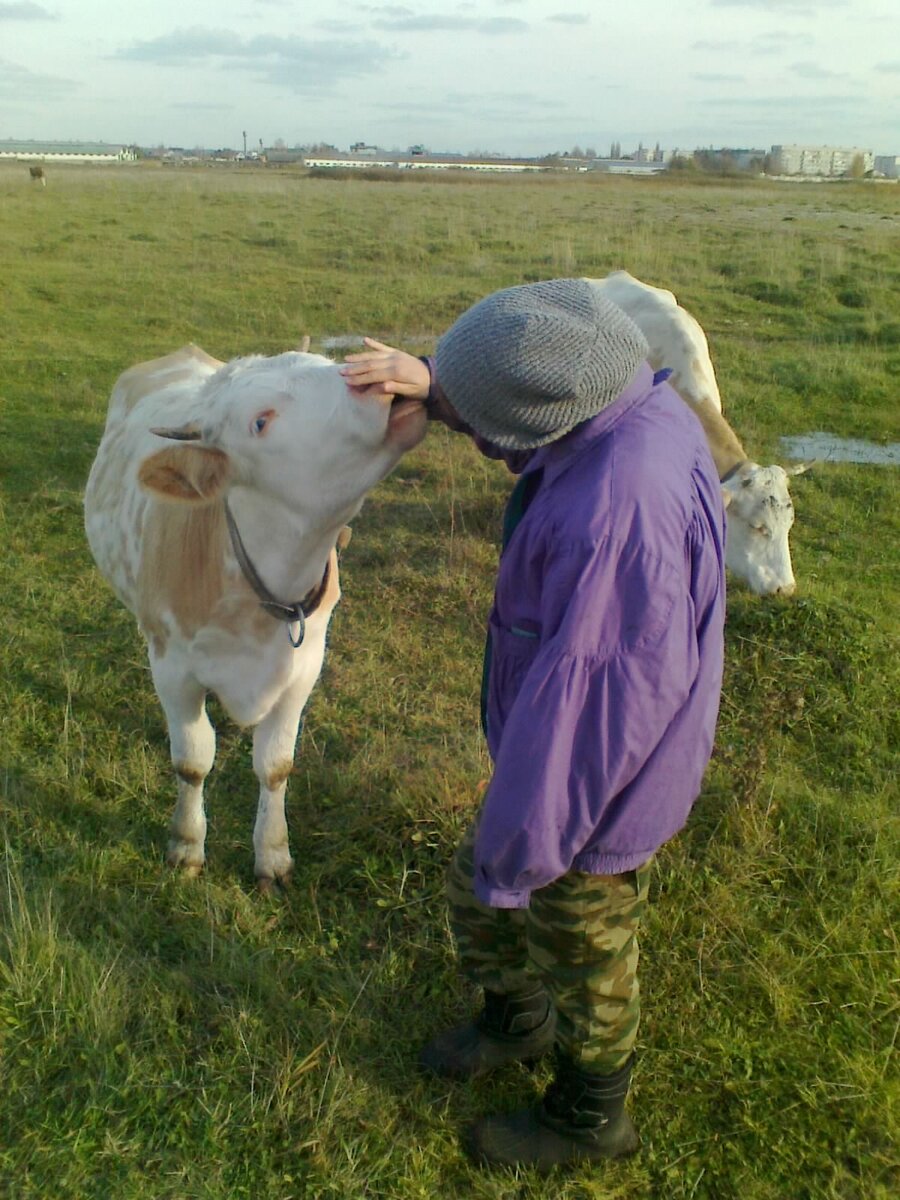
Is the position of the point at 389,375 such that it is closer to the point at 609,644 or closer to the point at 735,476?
the point at 609,644

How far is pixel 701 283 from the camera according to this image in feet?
48.9

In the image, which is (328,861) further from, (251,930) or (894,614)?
(894,614)

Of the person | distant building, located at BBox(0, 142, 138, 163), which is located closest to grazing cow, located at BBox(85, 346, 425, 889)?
the person

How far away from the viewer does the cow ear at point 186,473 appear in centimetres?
258

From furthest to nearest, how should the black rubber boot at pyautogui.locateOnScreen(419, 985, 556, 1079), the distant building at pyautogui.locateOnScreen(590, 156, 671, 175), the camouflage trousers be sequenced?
the distant building at pyautogui.locateOnScreen(590, 156, 671, 175) → the black rubber boot at pyautogui.locateOnScreen(419, 985, 556, 1079) → the camouflage trousers

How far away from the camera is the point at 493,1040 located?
8.38 feet

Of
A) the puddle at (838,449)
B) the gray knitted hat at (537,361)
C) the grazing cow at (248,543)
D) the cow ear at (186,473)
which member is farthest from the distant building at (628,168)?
the gray knitted hat at (537,361)

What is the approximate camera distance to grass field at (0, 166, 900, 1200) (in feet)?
7.61

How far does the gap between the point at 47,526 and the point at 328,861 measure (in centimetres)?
359

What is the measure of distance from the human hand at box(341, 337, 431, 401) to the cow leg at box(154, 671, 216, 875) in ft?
4.55

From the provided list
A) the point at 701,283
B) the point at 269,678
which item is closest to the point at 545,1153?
the point at 269,678

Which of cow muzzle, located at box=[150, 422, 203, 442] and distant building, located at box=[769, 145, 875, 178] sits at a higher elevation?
distant building, located at box=[769, 145, 875, 178]

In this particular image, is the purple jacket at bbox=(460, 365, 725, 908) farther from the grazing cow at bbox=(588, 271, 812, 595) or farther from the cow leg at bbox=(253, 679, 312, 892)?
the grazing cow at bbox=(588, 271, 812, 595)

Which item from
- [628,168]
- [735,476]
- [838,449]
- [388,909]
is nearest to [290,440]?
[388,909]
